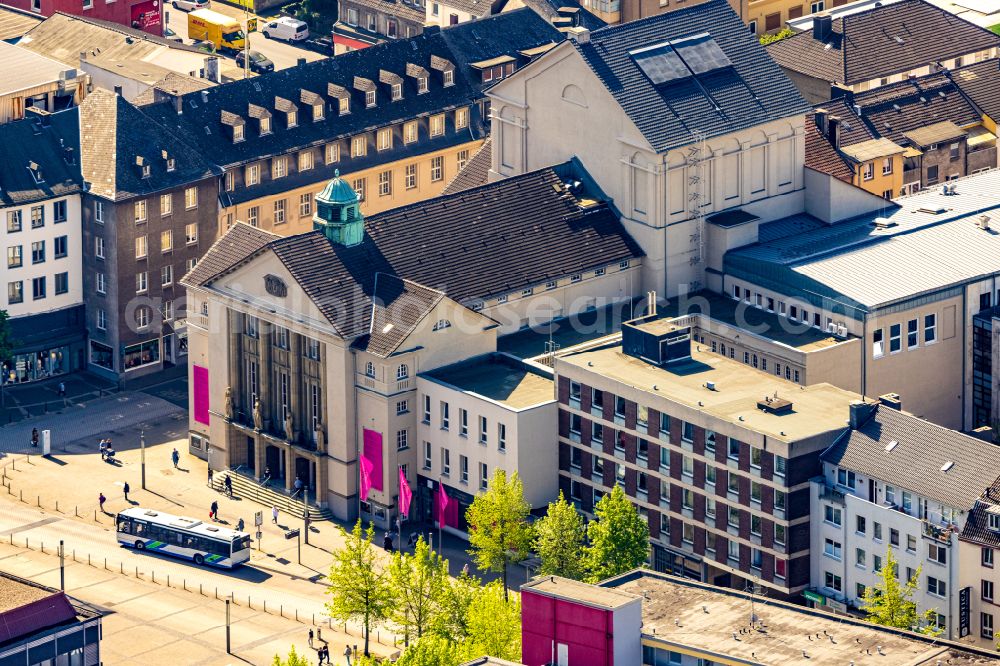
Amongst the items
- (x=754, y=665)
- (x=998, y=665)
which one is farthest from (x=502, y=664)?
(x=998, y=665)

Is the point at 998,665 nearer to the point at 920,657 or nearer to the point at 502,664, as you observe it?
the point at 920,657

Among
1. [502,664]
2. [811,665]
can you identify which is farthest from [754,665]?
[502,664]

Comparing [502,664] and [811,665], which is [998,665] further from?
[502,664]

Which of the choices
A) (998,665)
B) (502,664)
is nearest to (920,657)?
(998,665)

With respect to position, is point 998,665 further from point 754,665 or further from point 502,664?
point 502,664
